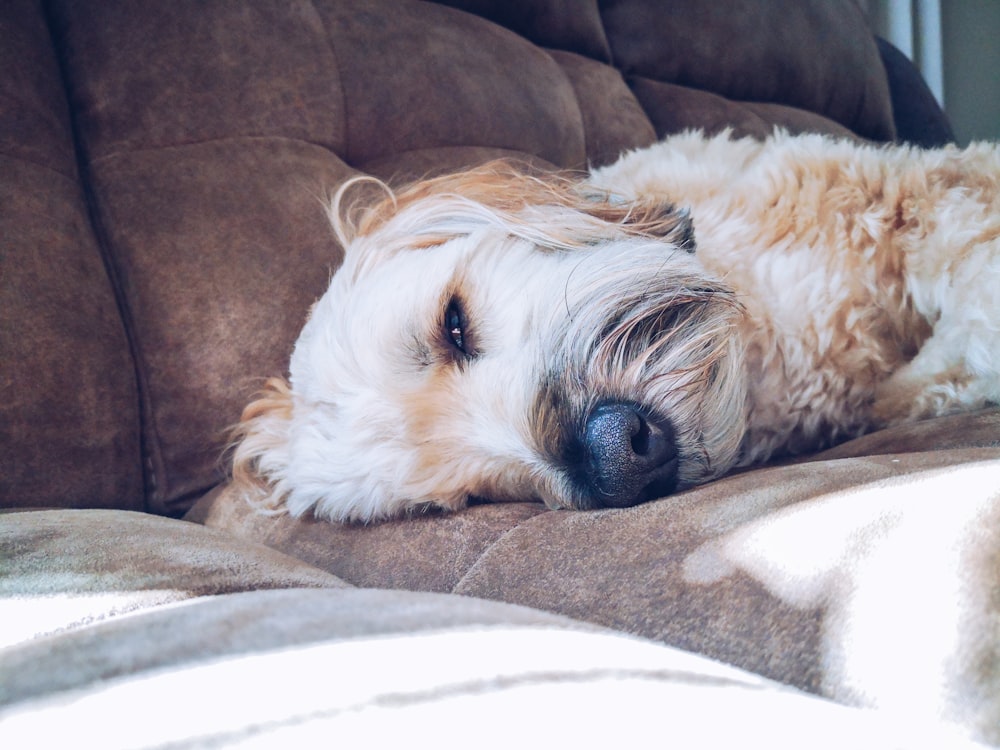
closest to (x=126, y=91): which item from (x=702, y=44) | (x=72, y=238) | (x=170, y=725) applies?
(x=72, y=238)

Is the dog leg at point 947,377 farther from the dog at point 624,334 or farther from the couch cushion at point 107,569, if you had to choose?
the couch cushion at point 107,569

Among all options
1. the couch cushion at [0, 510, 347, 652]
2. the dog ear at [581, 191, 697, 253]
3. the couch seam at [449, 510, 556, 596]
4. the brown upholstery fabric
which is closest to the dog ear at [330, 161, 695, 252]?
the dog ear at [581, 191, 697, 253]

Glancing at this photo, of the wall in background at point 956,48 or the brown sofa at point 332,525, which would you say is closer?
the brown sofa at point 332,525

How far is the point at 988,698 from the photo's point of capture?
1.42 feet

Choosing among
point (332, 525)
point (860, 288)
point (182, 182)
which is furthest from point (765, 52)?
point (332, 525)

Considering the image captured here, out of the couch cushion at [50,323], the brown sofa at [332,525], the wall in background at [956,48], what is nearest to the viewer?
Result: the brown sofa at [332,525]

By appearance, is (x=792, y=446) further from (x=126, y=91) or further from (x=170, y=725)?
(x=126, y=91)

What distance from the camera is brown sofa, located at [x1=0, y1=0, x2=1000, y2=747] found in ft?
1.43

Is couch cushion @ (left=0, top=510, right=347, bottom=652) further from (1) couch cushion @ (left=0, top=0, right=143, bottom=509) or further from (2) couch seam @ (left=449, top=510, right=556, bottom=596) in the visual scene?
(1) couch cushion @ (left=0, top=0, right=143, bottom=509)

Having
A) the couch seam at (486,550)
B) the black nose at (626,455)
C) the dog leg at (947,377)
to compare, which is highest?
the dog leg at (947,377)

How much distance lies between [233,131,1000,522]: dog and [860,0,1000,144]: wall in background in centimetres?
565

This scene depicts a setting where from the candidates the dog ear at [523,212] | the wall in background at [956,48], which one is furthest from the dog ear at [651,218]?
the wall in background at [956,48]

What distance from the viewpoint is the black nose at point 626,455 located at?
108 centimetres

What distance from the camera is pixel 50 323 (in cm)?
149
